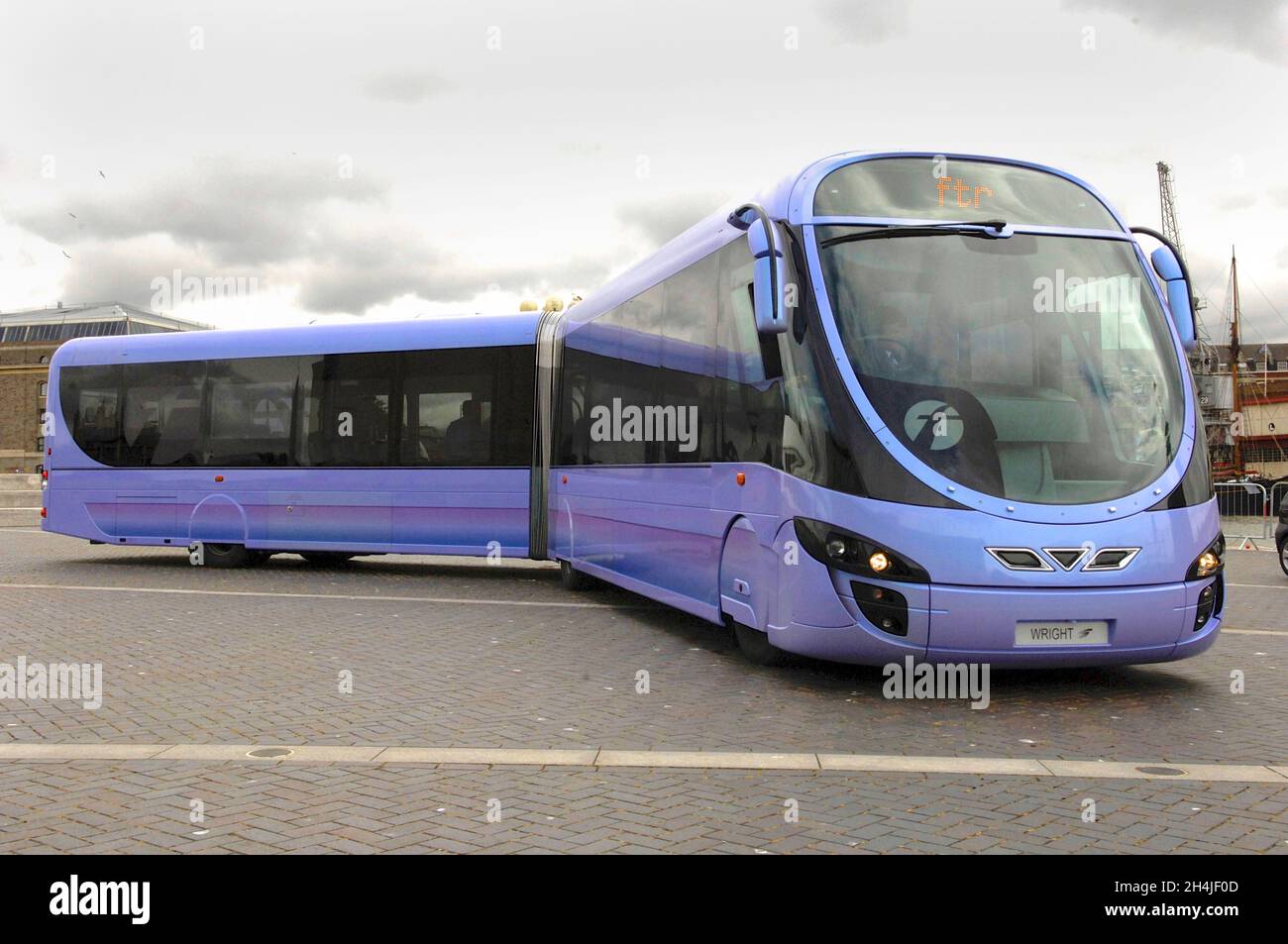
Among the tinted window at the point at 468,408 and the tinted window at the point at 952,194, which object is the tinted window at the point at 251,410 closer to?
the tinted window at the point at 468,408

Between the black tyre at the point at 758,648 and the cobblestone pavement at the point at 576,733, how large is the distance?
12cm

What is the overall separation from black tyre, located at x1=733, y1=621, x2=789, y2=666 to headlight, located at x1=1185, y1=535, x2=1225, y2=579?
2.55 m

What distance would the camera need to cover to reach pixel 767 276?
7.73 m

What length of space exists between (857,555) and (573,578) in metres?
7.13

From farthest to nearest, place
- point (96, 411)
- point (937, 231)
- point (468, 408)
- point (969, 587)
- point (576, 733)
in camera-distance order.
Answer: point (96, 411), point (468, 408), point (937, 231), point (969, 587), point (576, 733)

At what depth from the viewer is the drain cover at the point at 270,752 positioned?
19.7 ft

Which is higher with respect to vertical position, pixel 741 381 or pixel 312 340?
pixel 312 340

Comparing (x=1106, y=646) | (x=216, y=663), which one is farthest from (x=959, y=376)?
(x=216, y=663)

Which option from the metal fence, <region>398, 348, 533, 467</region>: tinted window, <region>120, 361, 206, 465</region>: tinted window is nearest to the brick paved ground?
<region>398, 348, 533, 467</region>: tinted window

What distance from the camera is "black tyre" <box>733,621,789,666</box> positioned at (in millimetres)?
8414

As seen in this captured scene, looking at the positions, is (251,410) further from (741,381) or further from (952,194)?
(952,194)

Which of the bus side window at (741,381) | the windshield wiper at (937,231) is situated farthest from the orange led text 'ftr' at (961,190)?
the bus side window at (741,381)

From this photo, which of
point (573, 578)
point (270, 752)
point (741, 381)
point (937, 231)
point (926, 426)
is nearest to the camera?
point (270, 752)

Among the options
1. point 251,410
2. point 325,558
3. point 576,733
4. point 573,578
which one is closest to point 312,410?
point 251,410
